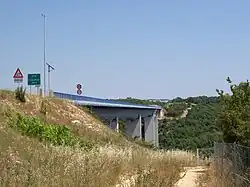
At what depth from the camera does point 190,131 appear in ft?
287

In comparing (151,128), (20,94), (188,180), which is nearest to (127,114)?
(151,128)

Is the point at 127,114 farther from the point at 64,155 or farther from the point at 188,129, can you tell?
the point at 64,155

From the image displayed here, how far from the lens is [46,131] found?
3238 cm

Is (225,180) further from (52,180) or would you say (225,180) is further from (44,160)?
(52,180)

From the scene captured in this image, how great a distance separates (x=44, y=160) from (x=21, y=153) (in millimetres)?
5790

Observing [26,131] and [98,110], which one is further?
[98,110]

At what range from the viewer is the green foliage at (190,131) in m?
74.2

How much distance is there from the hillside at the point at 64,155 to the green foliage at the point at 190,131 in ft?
75.8

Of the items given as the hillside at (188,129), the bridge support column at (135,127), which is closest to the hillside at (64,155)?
the hillside at (188,129)

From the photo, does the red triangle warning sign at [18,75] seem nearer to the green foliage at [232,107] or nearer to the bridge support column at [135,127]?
the green foliage at [232,107]

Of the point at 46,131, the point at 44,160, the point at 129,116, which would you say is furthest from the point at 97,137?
the point at 129,116

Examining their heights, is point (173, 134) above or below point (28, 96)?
below

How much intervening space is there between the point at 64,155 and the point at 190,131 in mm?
71754

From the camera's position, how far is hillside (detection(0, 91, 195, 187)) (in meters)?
12.6
